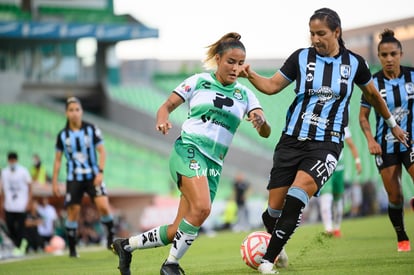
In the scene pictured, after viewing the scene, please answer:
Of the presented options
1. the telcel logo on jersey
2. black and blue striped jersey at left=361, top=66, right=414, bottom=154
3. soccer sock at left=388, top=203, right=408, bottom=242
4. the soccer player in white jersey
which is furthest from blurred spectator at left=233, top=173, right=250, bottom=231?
the soccer player in white jersey

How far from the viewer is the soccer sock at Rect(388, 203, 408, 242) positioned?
11.5 metres

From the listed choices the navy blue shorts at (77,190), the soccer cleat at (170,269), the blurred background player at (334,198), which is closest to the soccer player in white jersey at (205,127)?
the soccer cleat at (170,269)

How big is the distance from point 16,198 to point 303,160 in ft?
34.7

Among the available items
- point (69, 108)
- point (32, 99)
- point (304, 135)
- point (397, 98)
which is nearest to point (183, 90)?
point (304, 135)

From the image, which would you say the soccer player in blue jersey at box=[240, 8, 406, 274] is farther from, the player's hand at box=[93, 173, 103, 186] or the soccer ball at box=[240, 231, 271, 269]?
the player's hand at box=[93, 173, 103, 186]

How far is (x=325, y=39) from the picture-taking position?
8742 mm

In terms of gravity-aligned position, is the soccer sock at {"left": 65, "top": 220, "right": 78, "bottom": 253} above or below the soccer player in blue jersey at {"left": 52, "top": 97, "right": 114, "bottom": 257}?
below

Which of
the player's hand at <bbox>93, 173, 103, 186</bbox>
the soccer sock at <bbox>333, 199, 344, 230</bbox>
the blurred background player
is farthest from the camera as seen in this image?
the soccer sock at <bbox>333, 199, 344, 230</bbox>

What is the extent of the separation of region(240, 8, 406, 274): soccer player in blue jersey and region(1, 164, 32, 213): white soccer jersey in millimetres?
10095

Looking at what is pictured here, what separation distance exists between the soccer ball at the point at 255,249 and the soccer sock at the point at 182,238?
3.60 feet

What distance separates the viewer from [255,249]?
9.31 metres

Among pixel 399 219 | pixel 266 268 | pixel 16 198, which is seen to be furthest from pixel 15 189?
pixel 266 268

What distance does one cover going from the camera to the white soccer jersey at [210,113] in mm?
8680

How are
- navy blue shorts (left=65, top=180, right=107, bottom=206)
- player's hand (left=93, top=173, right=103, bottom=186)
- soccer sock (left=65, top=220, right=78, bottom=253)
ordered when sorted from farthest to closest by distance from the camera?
soccer sock (left=65, top=220, right=78, bottom=253), navy blue shorts (left=65, top=180, right=107, bottom=206), player's hand (left=93, top=173, right=103, bottom=186)
